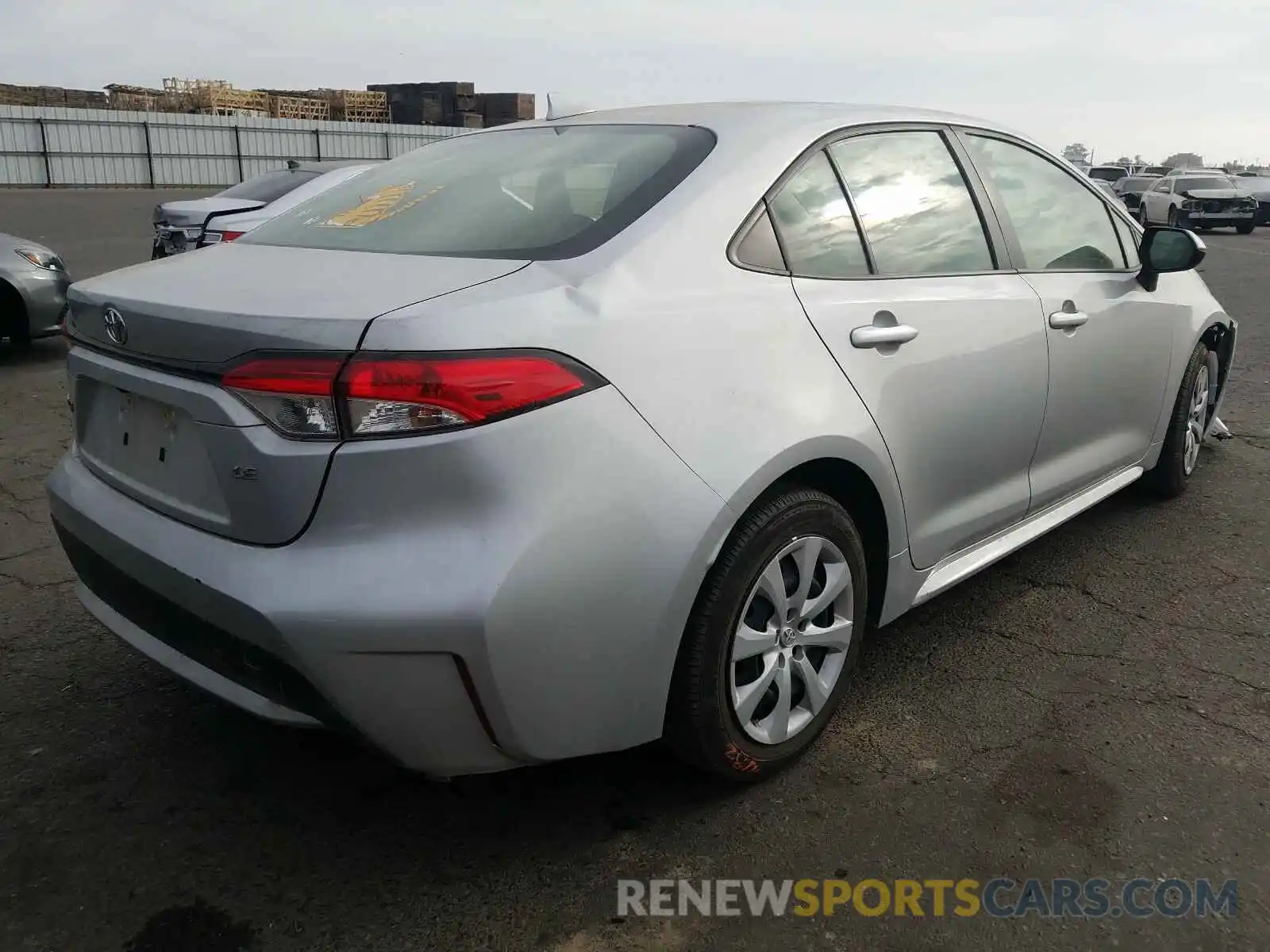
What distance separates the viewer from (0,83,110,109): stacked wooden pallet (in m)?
31.5

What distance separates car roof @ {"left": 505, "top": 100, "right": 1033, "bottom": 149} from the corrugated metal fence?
28.3 meters

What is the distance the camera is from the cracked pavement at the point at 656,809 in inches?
79.2

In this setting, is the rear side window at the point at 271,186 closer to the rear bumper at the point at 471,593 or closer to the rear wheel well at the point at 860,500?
the rear wheel well at the point at 860,500

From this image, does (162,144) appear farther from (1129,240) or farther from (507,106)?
(1129,240)

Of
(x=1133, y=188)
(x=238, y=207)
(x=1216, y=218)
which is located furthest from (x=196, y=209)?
(x=1133, y=188)

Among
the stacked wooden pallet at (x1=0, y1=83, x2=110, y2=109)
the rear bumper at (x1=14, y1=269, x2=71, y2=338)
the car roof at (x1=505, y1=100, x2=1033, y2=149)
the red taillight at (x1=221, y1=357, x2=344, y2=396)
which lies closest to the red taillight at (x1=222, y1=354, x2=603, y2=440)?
the red taillight at (x1=221, y1=357, x2=344, y2=396)

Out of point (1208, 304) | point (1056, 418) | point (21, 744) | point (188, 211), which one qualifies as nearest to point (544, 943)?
point (21, 744)

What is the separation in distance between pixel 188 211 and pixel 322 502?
9271mm

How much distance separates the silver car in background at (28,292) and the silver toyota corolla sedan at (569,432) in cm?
523

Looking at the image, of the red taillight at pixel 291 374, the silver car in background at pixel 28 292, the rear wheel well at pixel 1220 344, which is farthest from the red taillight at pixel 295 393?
the silver car in background at pixel 28 292

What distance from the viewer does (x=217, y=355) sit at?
192cm

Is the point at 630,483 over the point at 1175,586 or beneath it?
over

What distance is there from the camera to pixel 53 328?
720cm

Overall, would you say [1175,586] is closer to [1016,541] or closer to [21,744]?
[1016,541]
